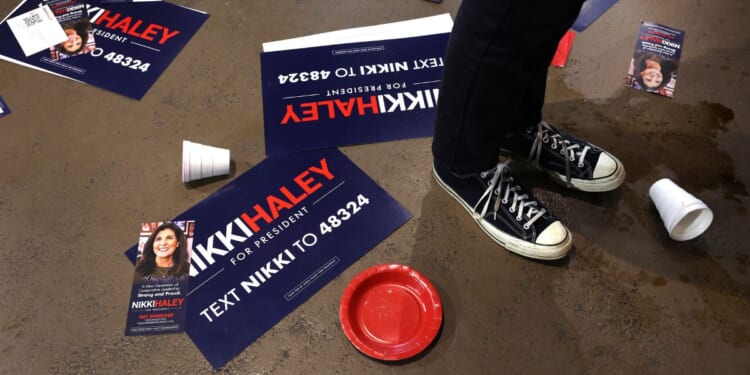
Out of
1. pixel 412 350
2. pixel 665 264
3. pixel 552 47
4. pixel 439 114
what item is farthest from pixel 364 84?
pixel 665 264

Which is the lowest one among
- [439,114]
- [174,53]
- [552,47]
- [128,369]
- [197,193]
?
[128,369]

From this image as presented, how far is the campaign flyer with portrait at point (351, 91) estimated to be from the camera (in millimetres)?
1410

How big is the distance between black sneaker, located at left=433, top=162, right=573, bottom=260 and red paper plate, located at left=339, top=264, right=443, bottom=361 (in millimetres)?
199

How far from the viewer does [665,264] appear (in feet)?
3.92

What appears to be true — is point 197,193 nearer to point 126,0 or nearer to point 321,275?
point 321,275

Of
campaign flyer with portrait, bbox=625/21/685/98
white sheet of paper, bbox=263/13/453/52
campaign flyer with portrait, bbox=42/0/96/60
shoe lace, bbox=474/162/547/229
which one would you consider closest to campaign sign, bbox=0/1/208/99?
campaign flyer with portrait, bbox=42/0/96/60

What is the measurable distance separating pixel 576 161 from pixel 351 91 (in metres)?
0.60

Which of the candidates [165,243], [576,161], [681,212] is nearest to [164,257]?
[165,243]

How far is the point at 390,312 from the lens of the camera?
111 centimetres

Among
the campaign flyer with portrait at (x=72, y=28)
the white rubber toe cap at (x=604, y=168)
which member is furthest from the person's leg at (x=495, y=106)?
the campaign flyer with portrait at (x=72, y=28)

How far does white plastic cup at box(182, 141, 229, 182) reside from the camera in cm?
130

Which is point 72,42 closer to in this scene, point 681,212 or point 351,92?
point 351,92

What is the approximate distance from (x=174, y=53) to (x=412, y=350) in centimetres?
109

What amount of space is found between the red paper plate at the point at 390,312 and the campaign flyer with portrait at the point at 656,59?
856 millimetres
